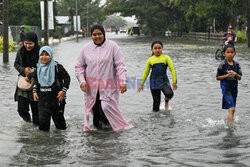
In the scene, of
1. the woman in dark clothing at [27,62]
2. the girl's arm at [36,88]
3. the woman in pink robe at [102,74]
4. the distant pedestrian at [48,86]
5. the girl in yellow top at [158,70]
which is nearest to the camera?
the distant pedestrian at [48,86]

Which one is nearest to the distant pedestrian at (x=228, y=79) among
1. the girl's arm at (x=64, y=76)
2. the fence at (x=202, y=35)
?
the girl's arm at (x=64, y=76)

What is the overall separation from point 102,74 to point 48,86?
802 millimetres

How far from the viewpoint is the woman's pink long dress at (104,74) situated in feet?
24.5

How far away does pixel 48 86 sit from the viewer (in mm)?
7270

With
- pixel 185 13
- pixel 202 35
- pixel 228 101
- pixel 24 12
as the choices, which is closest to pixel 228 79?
pixel 228 101

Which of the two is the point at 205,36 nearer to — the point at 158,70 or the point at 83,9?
the point at 158,70

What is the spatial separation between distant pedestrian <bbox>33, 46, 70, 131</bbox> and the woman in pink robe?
302mm

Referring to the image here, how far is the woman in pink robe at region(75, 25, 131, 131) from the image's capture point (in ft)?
24.4

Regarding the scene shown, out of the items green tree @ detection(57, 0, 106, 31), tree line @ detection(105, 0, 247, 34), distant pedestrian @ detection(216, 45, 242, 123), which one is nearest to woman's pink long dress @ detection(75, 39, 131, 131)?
distant pedestrian @ detection(216, 45, 242, 123)

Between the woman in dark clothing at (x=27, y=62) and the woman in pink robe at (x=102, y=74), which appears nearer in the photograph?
the woman in pink robe at (x=102, y=74)

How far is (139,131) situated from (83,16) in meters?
124

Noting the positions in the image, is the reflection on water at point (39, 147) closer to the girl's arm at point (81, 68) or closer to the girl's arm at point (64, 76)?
the girl's arm at point (64, 76)

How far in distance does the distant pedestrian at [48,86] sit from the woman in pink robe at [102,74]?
0.30 m

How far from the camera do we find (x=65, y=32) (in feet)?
287
